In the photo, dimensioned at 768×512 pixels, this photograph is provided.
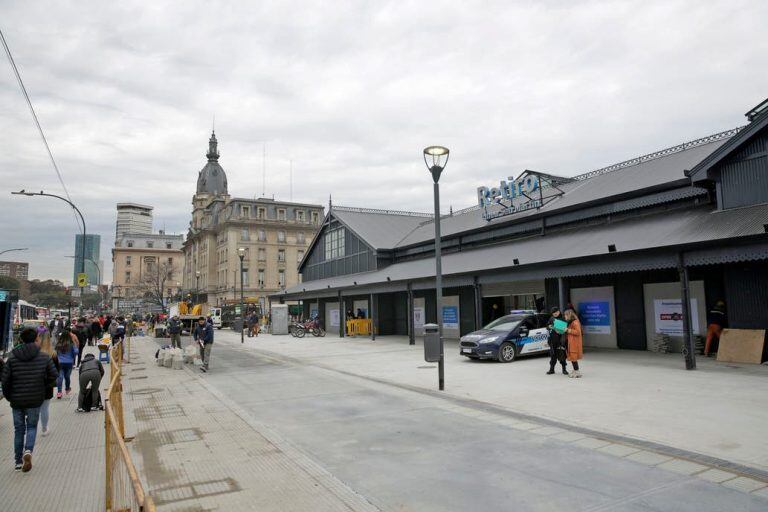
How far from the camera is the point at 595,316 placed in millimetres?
20250

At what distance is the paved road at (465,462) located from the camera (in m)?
5.06

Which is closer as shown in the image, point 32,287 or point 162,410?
point 162,410

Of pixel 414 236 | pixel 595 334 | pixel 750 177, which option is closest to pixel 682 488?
pixel 750 177

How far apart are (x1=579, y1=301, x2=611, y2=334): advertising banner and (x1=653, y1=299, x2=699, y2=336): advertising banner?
203 cm

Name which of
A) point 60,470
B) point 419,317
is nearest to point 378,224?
point 419,317

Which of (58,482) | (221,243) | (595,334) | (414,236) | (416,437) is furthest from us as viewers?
(221,243)

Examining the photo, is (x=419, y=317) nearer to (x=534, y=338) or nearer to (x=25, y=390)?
(x=534, y=338)

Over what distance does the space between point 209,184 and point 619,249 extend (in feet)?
317

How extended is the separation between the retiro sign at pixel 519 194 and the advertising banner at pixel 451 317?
17.9 ft

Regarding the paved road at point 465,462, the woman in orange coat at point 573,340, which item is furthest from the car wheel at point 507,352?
the paved road at point 465,462

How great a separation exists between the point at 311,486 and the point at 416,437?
2.40 meters

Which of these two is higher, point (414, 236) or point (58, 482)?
point (414, 236)

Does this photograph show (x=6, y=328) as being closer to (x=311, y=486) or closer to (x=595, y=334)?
(x=311, y=486)

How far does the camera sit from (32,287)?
336ft
